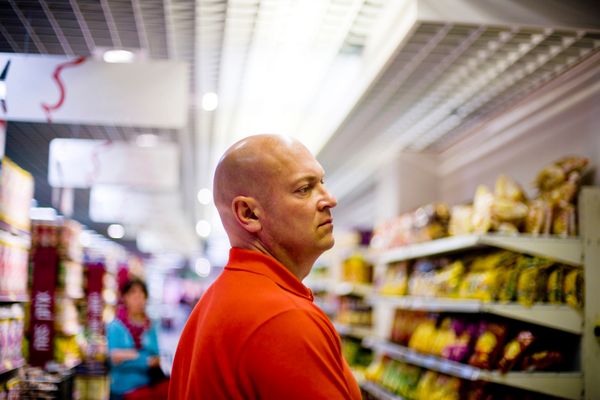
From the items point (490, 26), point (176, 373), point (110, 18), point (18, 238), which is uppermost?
point (110, 18)

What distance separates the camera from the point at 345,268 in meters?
8.35

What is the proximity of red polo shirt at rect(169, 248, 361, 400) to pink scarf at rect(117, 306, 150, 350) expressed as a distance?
13.3ft

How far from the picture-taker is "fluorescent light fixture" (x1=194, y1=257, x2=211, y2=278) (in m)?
39.2

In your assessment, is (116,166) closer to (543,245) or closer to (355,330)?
(355,330)

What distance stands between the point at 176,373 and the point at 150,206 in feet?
32.9

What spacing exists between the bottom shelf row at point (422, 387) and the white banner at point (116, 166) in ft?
9.27

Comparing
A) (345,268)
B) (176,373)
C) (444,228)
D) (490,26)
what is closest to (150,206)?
(345,268)

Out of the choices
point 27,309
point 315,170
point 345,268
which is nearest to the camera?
point 315,170

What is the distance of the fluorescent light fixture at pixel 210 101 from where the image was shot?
20.4ft

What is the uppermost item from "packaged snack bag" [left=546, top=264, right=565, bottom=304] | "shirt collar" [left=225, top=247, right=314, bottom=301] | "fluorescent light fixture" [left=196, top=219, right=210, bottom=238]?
"fluorescent light fixture" [left=196, top=219, right=210, bottom=238]

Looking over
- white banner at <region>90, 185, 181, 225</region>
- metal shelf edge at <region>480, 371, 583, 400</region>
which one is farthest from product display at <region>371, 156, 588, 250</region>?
white banner at <region>90, 185, 181, 225</region>

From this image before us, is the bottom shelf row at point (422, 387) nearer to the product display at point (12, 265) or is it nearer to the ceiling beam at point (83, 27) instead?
the product display at point (12, 265)

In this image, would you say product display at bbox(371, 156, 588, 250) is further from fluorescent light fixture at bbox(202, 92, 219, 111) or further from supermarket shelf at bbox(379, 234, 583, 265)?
fluorescent light fixture at bbox(202, 92, 219, 111)

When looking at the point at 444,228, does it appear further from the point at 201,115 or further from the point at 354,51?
the point at 201,115
